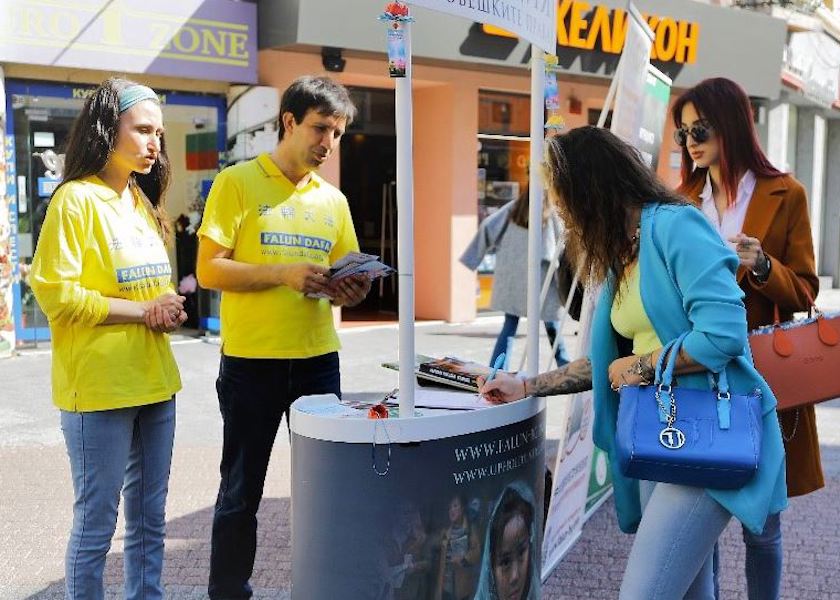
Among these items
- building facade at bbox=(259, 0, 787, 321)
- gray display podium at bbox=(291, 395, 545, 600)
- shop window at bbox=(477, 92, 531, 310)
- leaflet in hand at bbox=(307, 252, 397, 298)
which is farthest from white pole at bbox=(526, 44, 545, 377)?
shop window at bbox=(477, 92, 531, 310)

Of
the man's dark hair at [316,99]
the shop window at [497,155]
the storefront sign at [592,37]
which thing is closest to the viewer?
the man's dark hair at [316,99]

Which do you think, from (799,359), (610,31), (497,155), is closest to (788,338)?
(799,359)

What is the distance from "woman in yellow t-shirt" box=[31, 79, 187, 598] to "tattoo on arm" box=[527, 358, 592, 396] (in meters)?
1.13

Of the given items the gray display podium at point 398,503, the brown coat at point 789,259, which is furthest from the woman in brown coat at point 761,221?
the gray display podium at point 398,503

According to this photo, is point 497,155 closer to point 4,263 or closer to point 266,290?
point 4,263

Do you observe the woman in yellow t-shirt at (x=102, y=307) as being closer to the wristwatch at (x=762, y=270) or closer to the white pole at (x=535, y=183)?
the white pole at (x=535, y=183)

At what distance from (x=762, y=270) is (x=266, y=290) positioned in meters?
1.65

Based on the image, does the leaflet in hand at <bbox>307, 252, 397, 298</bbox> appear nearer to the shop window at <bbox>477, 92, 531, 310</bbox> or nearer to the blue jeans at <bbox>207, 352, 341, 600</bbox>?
the blue jeans at <bbox>207, 352, 341, 600</bbox>

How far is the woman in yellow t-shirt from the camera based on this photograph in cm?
305

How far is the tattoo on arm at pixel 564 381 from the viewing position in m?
2.93

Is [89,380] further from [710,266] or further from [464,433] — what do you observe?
[710,266]

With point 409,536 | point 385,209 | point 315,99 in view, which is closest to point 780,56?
point 385,209

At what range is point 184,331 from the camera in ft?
39.6

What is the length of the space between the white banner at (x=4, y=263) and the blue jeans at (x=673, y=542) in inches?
349
